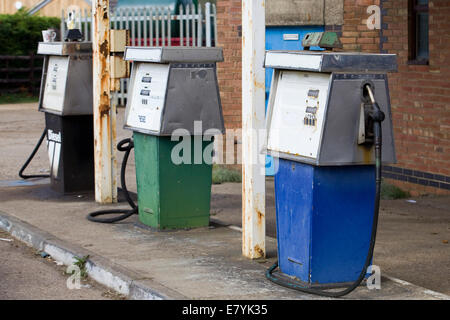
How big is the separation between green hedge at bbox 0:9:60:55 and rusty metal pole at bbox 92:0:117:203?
16.7 metres

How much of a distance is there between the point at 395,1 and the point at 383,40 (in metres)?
0.51

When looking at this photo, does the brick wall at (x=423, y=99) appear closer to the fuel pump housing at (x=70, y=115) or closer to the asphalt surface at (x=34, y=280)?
the fuel pump housing at (x=70, y=115)

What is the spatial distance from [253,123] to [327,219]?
1.39 m

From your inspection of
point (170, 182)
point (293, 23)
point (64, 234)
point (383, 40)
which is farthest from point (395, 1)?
point (64, 234)

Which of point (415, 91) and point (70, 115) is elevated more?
point (415, 91)

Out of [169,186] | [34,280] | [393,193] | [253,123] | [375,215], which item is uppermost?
[253,123]

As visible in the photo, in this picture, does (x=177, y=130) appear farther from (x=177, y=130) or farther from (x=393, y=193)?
(x=393, y=193)

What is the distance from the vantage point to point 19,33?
26.1 metres

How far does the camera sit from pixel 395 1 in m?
11.0

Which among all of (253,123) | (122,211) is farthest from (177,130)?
(122,211)

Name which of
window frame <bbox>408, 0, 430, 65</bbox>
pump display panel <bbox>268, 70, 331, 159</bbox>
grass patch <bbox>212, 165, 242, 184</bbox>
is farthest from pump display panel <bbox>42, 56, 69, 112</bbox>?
pump display panel <bbox>268, 70, 331, 159</bbox>
